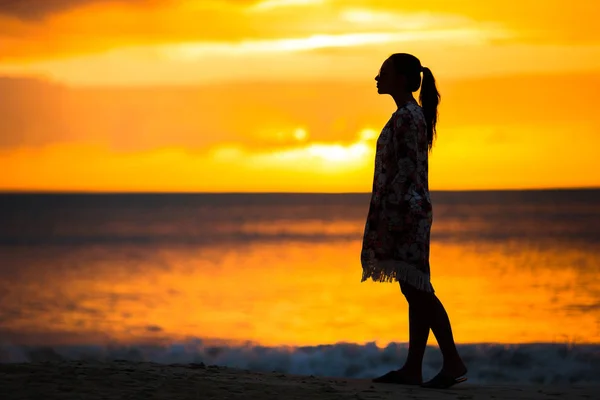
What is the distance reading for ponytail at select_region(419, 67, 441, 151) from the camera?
285 inches

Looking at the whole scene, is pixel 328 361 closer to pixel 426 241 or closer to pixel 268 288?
pixel 426 241

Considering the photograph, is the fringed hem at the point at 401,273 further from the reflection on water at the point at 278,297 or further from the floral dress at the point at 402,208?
the reflection on water at the point at 278,297

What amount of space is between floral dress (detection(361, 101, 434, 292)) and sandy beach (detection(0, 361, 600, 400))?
2.58ft

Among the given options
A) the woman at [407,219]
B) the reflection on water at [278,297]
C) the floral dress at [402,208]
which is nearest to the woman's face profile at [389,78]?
the woman at [407,219]

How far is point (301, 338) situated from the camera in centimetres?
1212

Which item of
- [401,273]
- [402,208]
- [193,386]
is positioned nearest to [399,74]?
[402,208]

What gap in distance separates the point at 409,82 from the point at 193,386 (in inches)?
102

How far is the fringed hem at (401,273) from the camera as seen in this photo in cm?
692

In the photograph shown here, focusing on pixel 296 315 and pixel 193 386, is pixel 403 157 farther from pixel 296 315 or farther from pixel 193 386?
pixel 296 315

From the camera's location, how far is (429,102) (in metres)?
7.26

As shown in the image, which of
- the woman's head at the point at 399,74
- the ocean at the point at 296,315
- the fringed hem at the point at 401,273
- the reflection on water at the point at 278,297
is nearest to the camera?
the fringed hem at the point at 401,273

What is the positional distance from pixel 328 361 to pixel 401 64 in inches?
174

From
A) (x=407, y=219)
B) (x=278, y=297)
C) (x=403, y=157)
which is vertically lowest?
(x=407, y=219)

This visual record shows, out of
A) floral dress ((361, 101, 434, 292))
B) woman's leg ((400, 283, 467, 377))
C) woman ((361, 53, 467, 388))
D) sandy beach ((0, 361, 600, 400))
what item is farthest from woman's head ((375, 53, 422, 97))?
sandy beach ((0, 361, 600, 400))
